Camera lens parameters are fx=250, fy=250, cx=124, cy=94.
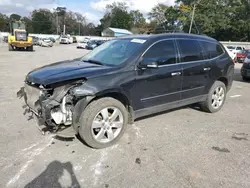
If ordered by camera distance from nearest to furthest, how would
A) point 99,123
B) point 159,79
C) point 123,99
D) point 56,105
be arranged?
point 56,105
point 99,123
point 123,99
point 159,79

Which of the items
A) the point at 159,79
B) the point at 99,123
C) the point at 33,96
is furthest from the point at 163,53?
the point at 33,96

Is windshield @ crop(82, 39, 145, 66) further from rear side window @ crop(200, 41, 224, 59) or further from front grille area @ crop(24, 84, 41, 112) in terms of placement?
rear side window @ crop(200, 41, 224, 59)

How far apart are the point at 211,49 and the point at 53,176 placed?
14.8 feet

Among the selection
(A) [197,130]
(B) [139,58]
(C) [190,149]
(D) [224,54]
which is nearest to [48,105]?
(B) [139,58]

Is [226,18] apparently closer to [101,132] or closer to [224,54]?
[224,54]

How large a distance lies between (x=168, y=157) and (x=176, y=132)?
41.8 inches

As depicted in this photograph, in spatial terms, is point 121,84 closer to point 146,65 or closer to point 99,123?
point 146,65

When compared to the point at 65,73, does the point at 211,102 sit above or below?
below

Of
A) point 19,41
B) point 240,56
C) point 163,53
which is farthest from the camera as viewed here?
point 19,41

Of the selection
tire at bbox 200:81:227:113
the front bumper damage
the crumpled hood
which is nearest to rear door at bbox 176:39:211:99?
tire at bbox 200:81:227:113

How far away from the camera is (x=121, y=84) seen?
4.12m

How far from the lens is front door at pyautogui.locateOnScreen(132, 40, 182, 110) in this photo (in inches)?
175

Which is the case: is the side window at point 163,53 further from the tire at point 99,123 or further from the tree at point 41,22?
the tree at point 41,22

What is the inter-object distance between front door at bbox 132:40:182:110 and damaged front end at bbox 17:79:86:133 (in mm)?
1160
